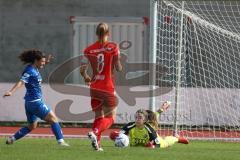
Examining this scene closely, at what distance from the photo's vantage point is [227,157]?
11.6 metres

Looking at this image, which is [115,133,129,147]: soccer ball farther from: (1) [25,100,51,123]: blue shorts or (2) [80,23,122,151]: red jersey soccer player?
(1) [25,100,51,123]: blue shorts

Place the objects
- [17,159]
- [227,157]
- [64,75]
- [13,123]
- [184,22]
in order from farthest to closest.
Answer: [64,75], [13,123], [184,22], [227,157], [17,159]

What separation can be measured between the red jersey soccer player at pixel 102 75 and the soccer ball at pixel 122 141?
0.74m

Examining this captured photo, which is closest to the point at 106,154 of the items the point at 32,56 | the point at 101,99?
the point at 101,99

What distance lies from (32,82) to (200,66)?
28.7 feet

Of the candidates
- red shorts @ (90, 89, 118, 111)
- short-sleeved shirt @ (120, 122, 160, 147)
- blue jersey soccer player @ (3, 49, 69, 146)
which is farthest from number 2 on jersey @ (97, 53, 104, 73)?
short-sleeved shirt @ (120, 122, 160, 147)

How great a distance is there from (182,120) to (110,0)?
8.22 metres

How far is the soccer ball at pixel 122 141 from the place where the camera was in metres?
13.1

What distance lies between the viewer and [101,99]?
1230 cm

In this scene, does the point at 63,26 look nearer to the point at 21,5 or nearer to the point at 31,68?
the point at 21,5

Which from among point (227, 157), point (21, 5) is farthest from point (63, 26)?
point (227, 157)

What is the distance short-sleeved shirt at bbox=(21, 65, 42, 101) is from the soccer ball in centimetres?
146

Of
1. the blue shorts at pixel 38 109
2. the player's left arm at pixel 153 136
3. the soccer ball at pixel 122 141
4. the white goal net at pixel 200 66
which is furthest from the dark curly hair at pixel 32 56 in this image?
the white goal net at pixel 200 66

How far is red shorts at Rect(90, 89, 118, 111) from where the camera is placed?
1227cm
